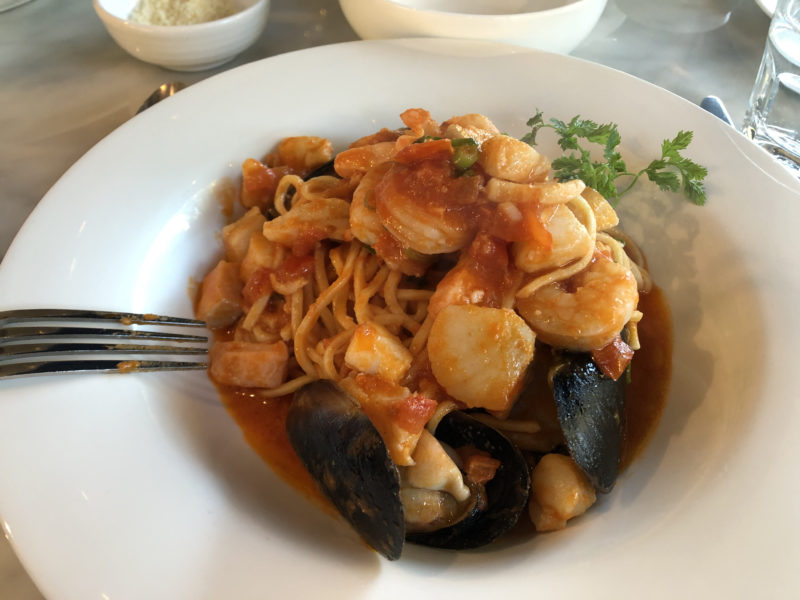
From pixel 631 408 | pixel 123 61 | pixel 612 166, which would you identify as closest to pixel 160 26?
pixel 123 61

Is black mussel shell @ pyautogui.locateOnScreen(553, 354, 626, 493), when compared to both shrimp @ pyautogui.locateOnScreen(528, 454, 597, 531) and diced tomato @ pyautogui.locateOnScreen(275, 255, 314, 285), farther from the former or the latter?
diced tomato @ pyautogui.locateOnScreen(275, 255, 314, 285)

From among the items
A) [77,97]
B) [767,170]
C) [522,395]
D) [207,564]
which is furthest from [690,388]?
[77,97]

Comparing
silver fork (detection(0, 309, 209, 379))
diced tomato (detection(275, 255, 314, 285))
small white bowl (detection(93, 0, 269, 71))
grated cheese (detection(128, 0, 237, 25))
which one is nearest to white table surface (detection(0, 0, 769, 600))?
small white bowl (detection(93, 0, 269, 71))

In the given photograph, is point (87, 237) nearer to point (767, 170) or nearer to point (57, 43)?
point (57, 43)

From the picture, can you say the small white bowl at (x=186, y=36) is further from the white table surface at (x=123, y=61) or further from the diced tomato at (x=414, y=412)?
the diced tomato at (x=414, y=412)

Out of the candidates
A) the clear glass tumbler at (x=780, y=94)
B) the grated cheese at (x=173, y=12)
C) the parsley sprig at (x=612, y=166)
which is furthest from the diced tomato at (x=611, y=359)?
the grated cheese at (x=173, y=12)
